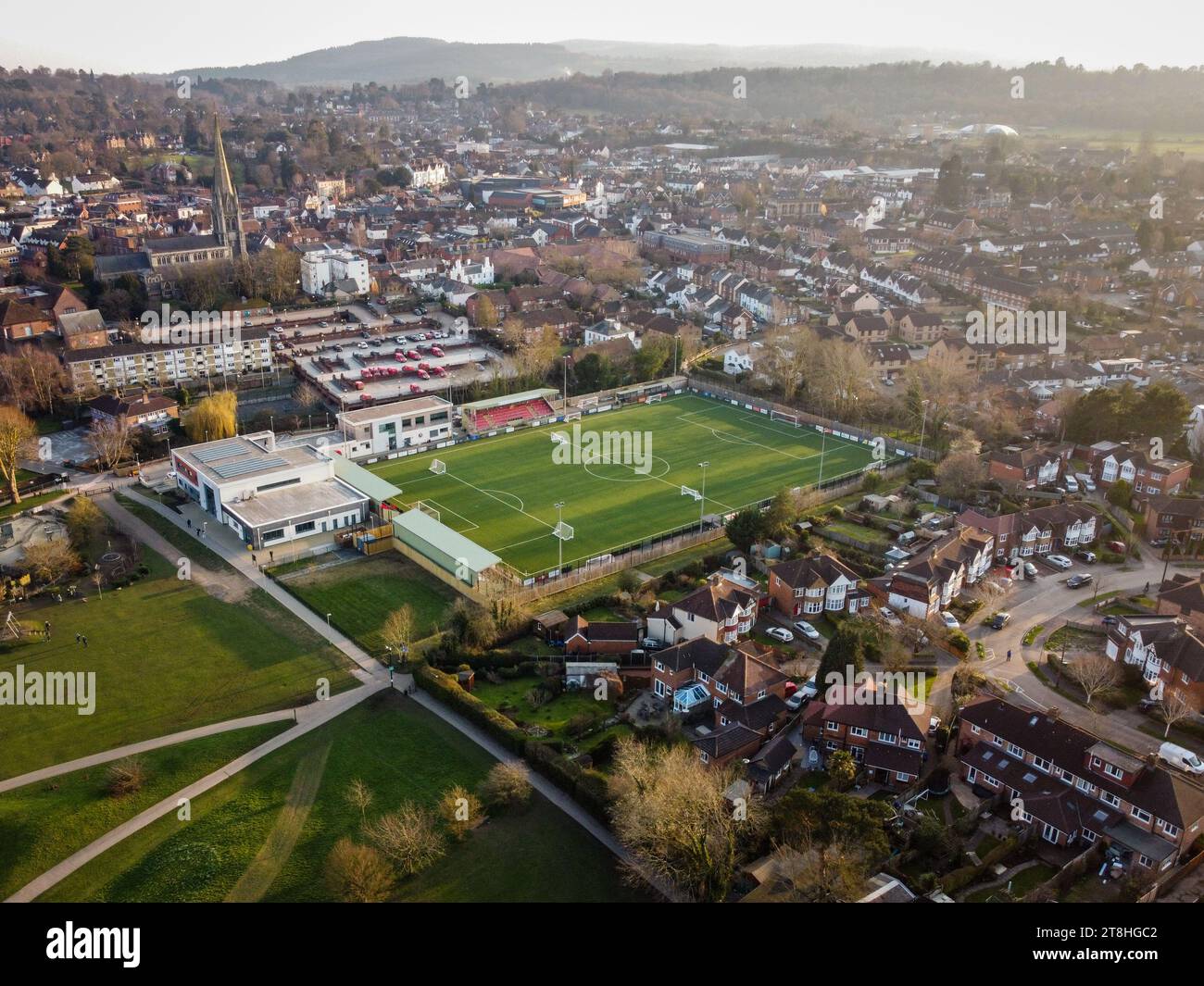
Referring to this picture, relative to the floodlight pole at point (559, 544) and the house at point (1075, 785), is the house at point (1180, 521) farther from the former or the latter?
the floodlight pole at point (559, 544)

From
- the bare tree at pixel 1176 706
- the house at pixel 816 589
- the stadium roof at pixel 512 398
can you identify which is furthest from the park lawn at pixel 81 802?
the stadium roof at pixel 512 398

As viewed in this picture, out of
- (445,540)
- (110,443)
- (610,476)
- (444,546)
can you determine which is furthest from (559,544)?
(110,443)

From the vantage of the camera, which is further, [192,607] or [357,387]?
[357,387]

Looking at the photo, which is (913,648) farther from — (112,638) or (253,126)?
(253,126)

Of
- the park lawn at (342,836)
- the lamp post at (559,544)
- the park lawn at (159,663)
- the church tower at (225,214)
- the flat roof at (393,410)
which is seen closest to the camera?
the park lawn at (342,836)

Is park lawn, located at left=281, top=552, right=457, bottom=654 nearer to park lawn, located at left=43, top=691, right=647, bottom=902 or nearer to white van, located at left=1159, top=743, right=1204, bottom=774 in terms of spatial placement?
park lawn, located at left=43, top=691, right=647, bottom=902
